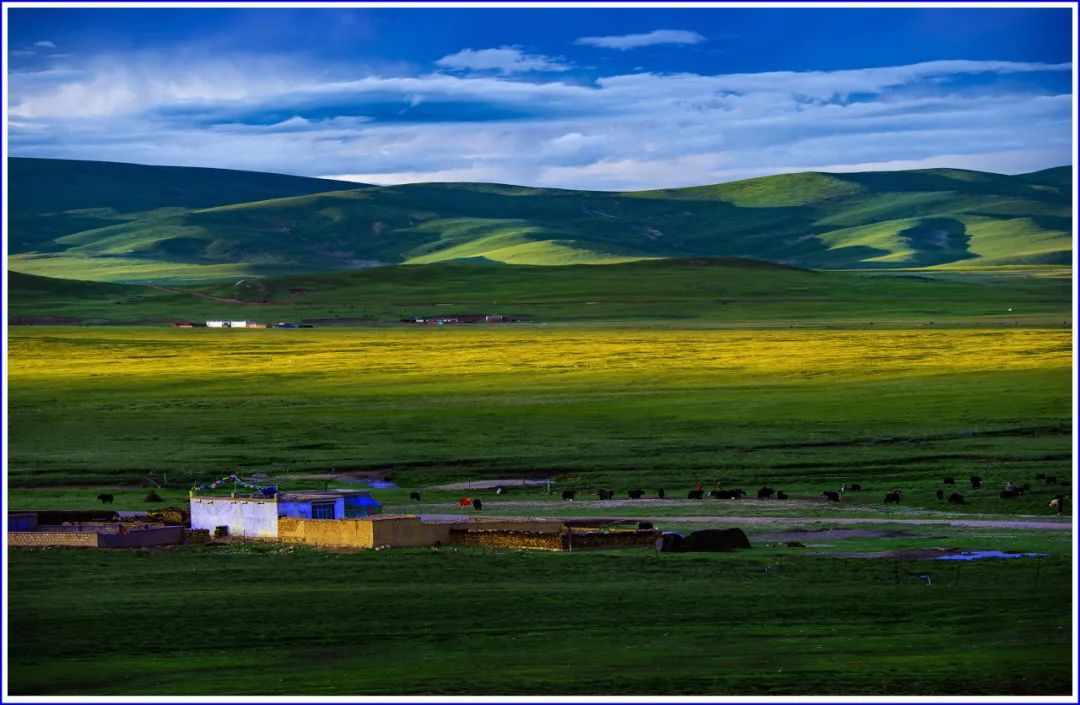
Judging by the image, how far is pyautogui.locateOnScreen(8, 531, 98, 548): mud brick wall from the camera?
127ft

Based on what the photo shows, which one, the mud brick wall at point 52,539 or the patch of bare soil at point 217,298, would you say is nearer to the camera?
the mud brick wall at point 52,539

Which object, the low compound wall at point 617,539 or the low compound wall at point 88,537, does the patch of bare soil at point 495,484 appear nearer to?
the low compound wall at point 617,539

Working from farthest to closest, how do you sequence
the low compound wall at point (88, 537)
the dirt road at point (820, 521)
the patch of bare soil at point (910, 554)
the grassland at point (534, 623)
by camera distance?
the dirt road at point (820, 521) → the low compound wall at point (88, 537) → the patch of bare soil at point (910, 554) → the grassland at point (534, 623)

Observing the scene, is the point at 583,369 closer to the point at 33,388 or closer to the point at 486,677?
the point at 33,388

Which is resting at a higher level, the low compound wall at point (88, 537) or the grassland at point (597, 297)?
the grassland at point (597, 297)

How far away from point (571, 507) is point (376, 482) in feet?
24.8

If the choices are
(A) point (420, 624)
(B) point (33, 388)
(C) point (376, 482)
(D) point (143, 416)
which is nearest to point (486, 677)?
(A) point (420, 624)

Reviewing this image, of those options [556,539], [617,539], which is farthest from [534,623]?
[617,539]

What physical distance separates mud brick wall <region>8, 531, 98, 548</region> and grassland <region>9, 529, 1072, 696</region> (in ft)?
2.58

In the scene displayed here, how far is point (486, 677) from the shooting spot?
77.6 ft

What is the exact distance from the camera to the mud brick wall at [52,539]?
38638 millimetres

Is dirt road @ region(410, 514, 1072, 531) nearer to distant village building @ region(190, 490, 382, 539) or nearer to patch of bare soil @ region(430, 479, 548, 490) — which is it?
distant village building @ region(190, 490, 382, 539)

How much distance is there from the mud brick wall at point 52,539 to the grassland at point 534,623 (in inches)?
31.0

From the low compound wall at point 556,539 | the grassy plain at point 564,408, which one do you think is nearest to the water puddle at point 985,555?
the low compound wall at point 556,539
